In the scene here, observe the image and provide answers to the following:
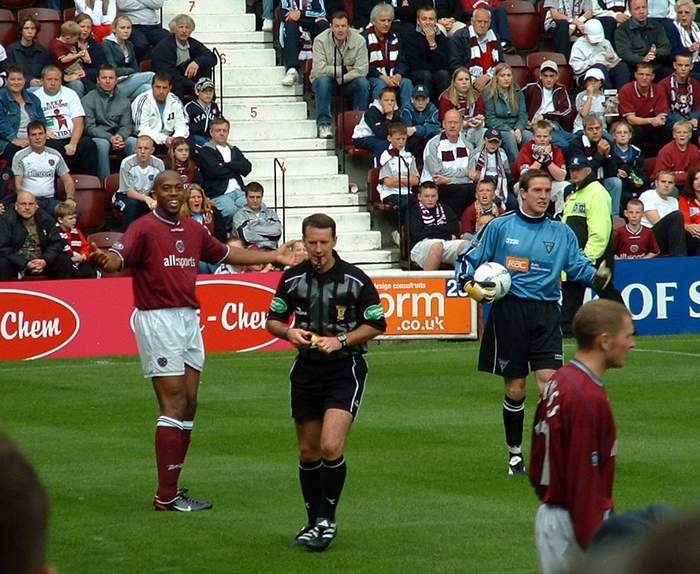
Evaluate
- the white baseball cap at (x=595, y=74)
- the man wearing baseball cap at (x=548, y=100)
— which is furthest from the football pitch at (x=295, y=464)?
the white baseball cap at (x=595, y=74)

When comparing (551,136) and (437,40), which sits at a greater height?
(437,40)

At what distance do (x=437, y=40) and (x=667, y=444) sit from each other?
1296 cm

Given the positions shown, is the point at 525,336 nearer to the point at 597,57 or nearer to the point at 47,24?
the point at 47,24

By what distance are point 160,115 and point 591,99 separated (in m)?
7.30

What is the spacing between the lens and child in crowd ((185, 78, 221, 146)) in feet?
72.2

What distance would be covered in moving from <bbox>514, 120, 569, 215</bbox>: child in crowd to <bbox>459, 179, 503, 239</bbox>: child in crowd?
1.09 m

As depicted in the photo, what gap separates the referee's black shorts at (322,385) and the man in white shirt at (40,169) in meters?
11.5

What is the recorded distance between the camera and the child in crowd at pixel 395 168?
22.0 meters

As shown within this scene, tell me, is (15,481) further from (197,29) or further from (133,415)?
(197,29)

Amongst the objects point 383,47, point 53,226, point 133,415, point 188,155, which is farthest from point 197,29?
point 133,415

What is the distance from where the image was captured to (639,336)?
2017 centimetres

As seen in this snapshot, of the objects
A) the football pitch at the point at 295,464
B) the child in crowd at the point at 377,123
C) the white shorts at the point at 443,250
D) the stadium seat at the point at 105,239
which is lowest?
the football pitch at the point at 295,464

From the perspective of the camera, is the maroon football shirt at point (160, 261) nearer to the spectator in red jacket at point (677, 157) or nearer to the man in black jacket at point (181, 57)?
the man in black jacket at point (181, 57)

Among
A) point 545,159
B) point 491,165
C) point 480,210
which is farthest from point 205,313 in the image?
point 545,159
